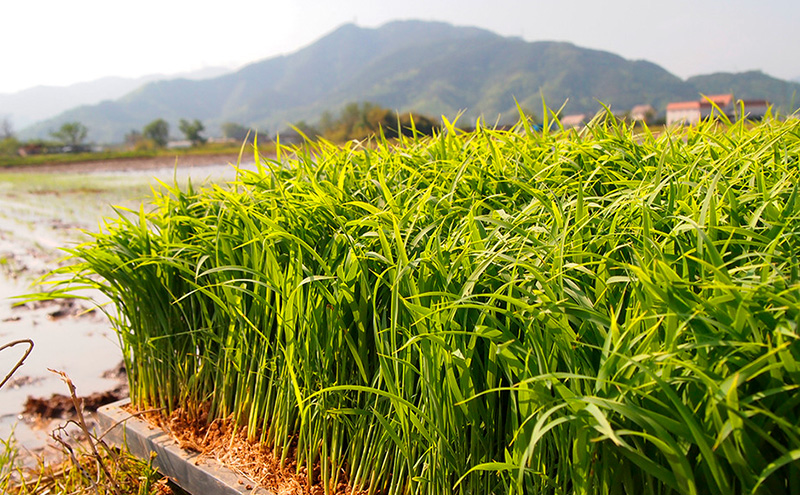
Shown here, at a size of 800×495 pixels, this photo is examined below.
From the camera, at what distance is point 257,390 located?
5.49ft

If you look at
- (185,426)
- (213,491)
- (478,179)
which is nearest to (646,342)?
(478,179)

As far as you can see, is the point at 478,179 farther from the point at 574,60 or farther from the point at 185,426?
the point at 574,60

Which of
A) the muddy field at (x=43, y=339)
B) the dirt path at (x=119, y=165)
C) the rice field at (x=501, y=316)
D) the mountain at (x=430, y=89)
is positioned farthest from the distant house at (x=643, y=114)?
the mountain at (x=430, y=89)

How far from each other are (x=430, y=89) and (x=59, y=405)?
15165cm

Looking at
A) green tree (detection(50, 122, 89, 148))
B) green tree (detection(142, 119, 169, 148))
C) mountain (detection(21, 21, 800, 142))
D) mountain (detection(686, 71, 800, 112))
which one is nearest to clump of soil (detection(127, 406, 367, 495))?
green tree (detection(142, 119, 169, 148))

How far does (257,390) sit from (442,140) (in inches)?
43.8

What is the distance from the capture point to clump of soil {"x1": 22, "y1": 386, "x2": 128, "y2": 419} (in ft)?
8.86

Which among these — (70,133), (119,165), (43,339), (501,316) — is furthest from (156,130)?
(501,316)

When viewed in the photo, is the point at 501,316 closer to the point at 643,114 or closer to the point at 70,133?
the point at 643,114

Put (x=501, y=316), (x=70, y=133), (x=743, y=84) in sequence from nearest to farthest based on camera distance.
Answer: (x=501, y=316) < (x=70, y=133) < (x=743, y=84)

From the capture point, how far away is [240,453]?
5.45 feet

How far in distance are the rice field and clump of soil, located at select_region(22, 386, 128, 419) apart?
33.5 inches

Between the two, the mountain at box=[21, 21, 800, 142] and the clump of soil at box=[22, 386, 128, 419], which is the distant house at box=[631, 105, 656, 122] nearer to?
the clump of soil at box=[22, 386, 128, 419]

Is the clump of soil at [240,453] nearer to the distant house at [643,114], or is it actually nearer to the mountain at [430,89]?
the distant house at [643,114]
